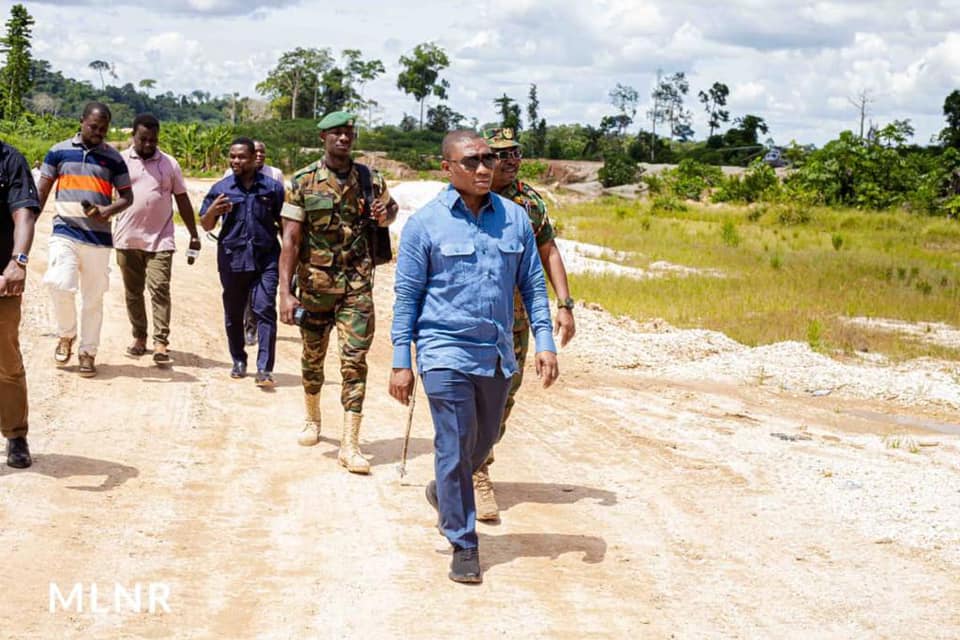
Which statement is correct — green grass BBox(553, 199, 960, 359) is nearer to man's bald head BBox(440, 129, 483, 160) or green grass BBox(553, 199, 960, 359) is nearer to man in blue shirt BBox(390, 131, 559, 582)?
man in blue shirt BBox(390, 131, 559, 582)

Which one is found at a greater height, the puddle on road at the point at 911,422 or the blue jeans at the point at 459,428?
the blue jeans at the point at 459,428

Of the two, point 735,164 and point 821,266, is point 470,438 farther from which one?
point 735,164

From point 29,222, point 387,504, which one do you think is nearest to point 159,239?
point 29,222

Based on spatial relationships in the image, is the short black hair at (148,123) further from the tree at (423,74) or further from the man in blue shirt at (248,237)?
the tree at (423,74)

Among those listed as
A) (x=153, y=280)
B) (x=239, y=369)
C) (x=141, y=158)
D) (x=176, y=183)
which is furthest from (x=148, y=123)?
(x=239, y=369)

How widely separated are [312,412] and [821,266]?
1782cm

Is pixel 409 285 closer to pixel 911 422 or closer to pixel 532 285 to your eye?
pixel 532 285

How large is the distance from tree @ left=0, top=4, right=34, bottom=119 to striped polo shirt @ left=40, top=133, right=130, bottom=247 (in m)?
70.1

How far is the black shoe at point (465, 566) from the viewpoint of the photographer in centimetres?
524

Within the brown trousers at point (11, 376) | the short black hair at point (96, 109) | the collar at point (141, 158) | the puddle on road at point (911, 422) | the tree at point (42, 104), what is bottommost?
the puddle on road at point (911, 422)

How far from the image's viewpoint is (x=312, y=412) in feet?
25.5

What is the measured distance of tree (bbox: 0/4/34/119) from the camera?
74.0 metres

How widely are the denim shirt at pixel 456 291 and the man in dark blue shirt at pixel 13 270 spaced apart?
2338mm

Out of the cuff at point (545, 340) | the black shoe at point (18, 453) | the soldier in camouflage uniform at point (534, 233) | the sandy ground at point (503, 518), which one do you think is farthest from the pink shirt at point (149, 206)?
the cuff at point (545, 340)
